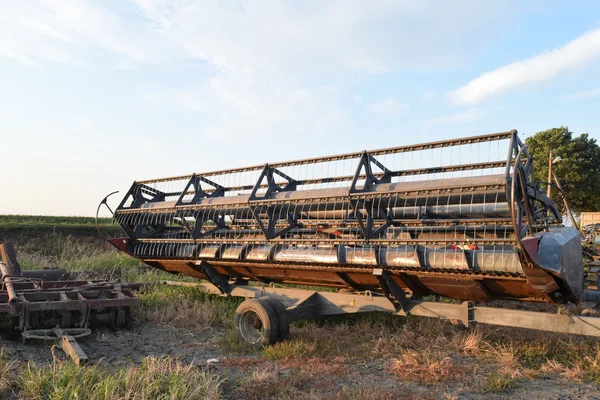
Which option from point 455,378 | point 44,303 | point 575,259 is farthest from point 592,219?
point 44,303

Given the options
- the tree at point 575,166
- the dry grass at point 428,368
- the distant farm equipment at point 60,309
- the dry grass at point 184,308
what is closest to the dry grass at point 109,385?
the distant farm equipment at point 60,309

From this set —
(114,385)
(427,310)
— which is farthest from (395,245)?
(114,385)

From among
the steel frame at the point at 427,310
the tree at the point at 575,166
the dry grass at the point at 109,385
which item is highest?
the tree at the point at 575,166

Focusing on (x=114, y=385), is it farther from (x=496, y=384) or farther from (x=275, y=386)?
(x=496, y=384)

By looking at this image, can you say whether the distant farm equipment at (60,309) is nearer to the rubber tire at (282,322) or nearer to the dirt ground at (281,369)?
the dirt ground at (281,369)

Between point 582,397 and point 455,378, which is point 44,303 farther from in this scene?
point 582,397

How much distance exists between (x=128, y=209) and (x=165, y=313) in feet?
8.00

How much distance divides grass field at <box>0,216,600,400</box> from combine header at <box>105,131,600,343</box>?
485 mm

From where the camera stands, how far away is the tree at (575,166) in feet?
93.7

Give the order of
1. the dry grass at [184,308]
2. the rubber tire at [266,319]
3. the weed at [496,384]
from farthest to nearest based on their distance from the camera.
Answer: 1. the dry grass at [184,308]
2. the rubber tire at [266,319]
3. the weed at [496,384]

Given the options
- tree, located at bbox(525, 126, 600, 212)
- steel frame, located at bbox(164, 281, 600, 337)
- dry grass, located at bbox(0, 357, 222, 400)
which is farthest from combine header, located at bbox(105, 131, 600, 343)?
tree, located at bbox(525, 126, 600, 212)

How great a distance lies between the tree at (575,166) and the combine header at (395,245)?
25630 mm

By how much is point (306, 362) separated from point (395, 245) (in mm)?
1773

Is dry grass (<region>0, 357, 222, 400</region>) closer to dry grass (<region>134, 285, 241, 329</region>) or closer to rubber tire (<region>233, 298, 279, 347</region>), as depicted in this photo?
rubber tire (<region>233, 298, 279, 347</region>)
